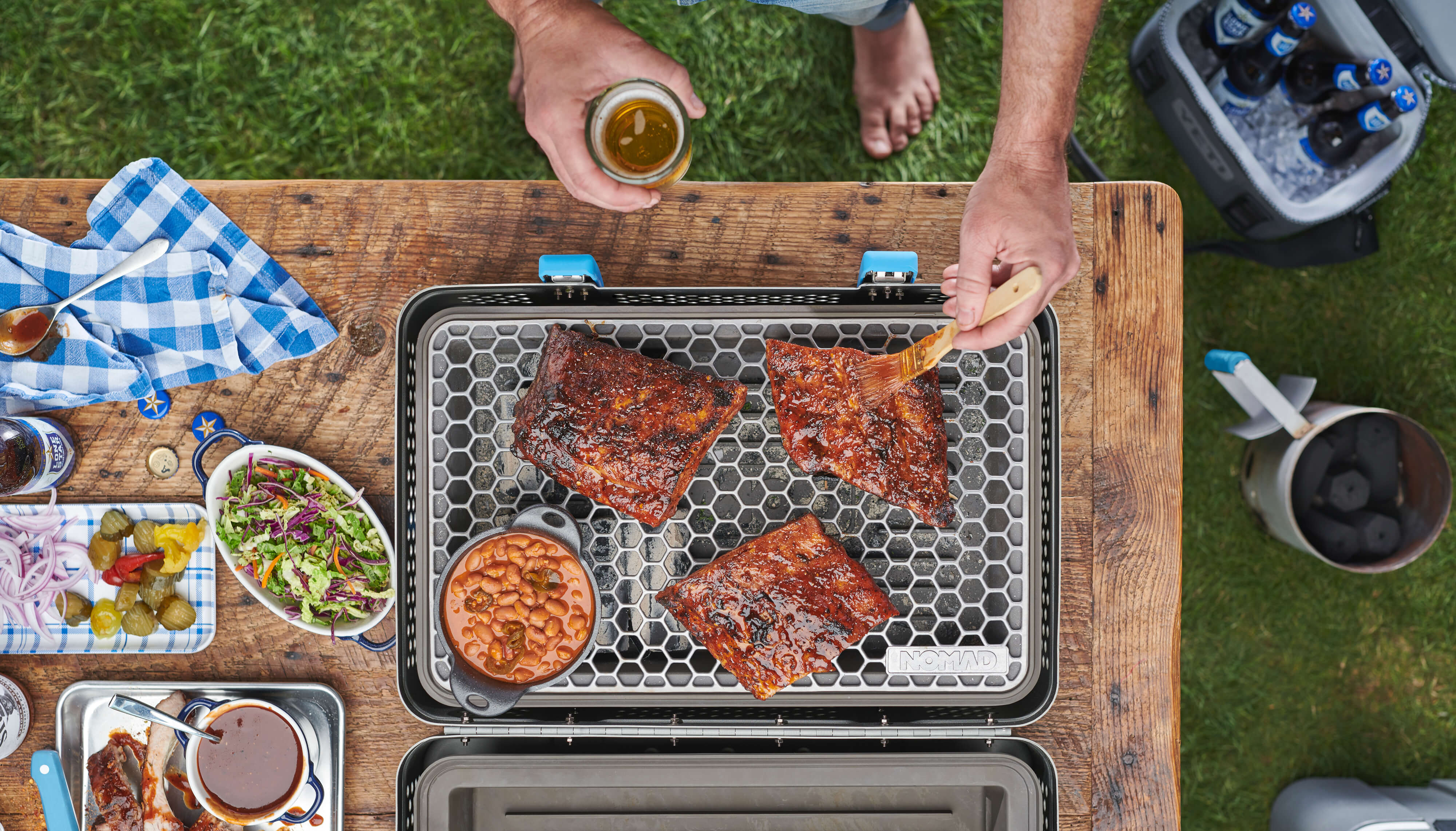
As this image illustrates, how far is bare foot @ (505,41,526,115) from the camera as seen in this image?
130 inches

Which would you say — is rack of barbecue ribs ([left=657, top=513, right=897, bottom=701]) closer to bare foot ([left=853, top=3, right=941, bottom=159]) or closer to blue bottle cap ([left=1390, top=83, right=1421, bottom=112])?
bare foot ([left=853, top=3, right=941, bottom=159])

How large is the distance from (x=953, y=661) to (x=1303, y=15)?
8.62 feet

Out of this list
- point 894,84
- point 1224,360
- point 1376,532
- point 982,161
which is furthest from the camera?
point 982,161

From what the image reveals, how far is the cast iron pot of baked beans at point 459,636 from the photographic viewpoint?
1.81 m

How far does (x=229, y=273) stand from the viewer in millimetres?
2223

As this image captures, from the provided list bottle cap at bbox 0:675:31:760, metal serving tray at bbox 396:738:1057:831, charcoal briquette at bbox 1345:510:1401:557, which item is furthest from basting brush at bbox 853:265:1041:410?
bottle cap at bbox 0:675:31:760

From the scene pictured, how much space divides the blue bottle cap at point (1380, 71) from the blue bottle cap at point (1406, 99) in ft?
0.31

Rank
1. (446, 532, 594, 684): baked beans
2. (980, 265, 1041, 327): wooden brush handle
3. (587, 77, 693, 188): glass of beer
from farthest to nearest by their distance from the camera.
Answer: (587, 77, 693, 188): glass of beer, (446, 532, 594, 684): baked beans, (980, 265, 1041, 327): wooden brush handle

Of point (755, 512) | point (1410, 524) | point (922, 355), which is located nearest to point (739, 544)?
point (755, 512)

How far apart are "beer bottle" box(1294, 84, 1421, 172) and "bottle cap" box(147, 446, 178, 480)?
13.5 feet

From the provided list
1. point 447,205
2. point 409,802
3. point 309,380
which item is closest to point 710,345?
point 447,205

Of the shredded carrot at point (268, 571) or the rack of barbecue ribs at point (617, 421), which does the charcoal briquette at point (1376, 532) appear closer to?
the rack of barbecue ribs at point (617, 421)

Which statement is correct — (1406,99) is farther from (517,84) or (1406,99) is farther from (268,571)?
(268,571)

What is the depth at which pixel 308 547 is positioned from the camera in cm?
216
